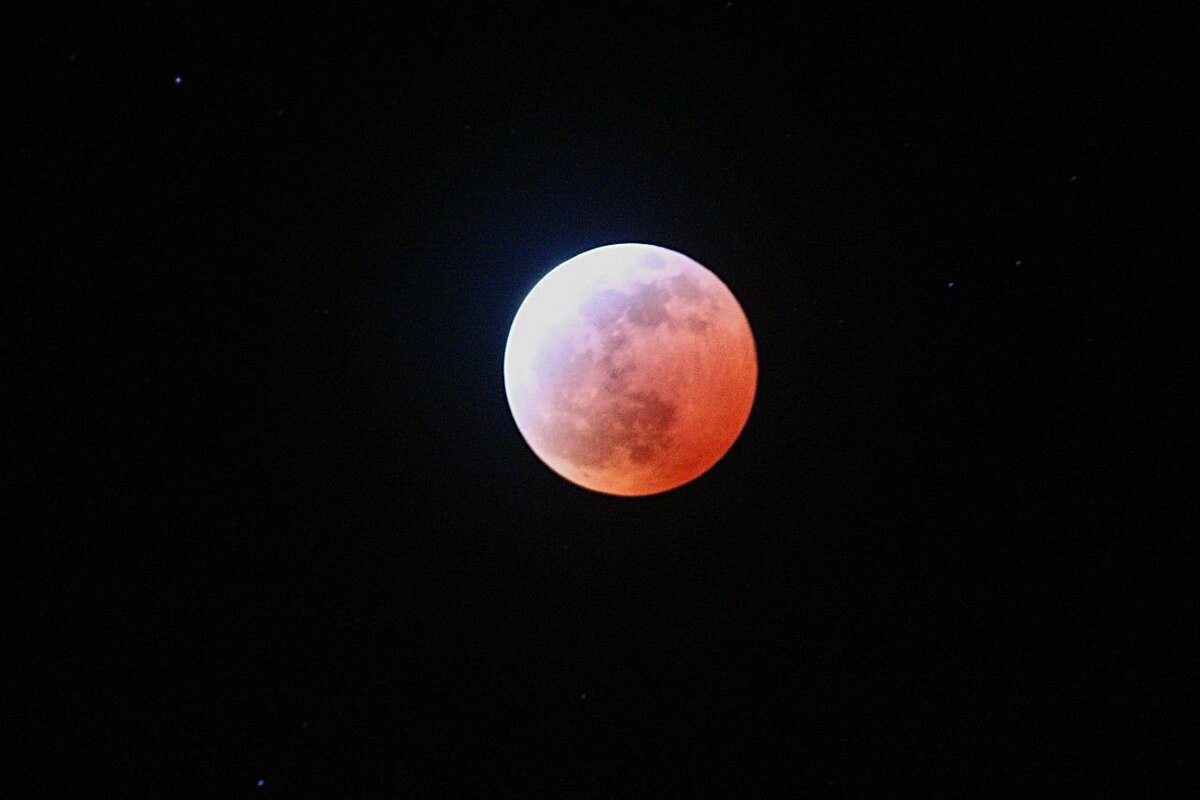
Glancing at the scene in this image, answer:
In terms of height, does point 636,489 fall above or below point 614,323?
below

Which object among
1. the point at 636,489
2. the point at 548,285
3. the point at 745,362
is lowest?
the point at 636,489

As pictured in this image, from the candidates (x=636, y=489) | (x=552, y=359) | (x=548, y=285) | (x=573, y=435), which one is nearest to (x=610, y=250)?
(x=548, y=285)

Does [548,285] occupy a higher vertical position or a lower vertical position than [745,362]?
higher

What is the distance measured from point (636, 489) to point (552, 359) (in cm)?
80

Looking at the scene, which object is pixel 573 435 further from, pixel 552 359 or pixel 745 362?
pixel 745 362

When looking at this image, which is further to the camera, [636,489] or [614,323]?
[636,489]

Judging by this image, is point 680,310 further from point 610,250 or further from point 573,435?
point 573,435

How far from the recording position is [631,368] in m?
3.65

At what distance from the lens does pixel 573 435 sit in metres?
3.82

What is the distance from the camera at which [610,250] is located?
398 cm

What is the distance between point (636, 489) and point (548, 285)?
111 cm

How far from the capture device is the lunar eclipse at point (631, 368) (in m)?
3.67

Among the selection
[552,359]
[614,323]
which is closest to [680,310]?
[614,323]

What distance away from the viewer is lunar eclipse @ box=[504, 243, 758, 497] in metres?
3.67
